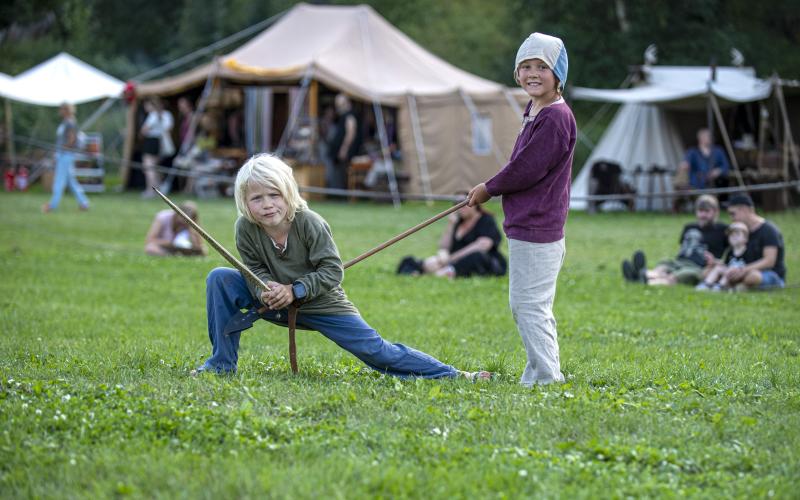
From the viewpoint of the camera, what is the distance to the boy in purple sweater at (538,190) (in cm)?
610

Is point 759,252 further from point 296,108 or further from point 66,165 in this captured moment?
point 296,108

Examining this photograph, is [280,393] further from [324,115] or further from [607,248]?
[324,115]

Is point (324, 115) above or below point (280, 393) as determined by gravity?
above

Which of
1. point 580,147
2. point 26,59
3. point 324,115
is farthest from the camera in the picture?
point 26,59

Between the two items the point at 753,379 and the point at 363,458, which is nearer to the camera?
the point at 363,458

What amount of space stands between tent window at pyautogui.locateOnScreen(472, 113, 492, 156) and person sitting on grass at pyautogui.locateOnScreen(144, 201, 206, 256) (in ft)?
41.1

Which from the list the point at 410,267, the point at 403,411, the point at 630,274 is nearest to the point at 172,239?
the point at 410,267

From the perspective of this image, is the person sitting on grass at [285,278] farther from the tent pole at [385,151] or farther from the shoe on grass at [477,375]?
the tent pole at [385,151]

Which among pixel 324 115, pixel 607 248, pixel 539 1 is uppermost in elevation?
pixel 539 1

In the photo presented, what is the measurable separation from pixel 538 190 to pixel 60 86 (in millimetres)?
27135

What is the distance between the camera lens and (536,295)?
6.23 meters

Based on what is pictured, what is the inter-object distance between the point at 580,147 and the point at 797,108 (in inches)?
368

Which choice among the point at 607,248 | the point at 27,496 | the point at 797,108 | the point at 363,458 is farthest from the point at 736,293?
the point at 797,108

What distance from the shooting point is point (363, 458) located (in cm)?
477
